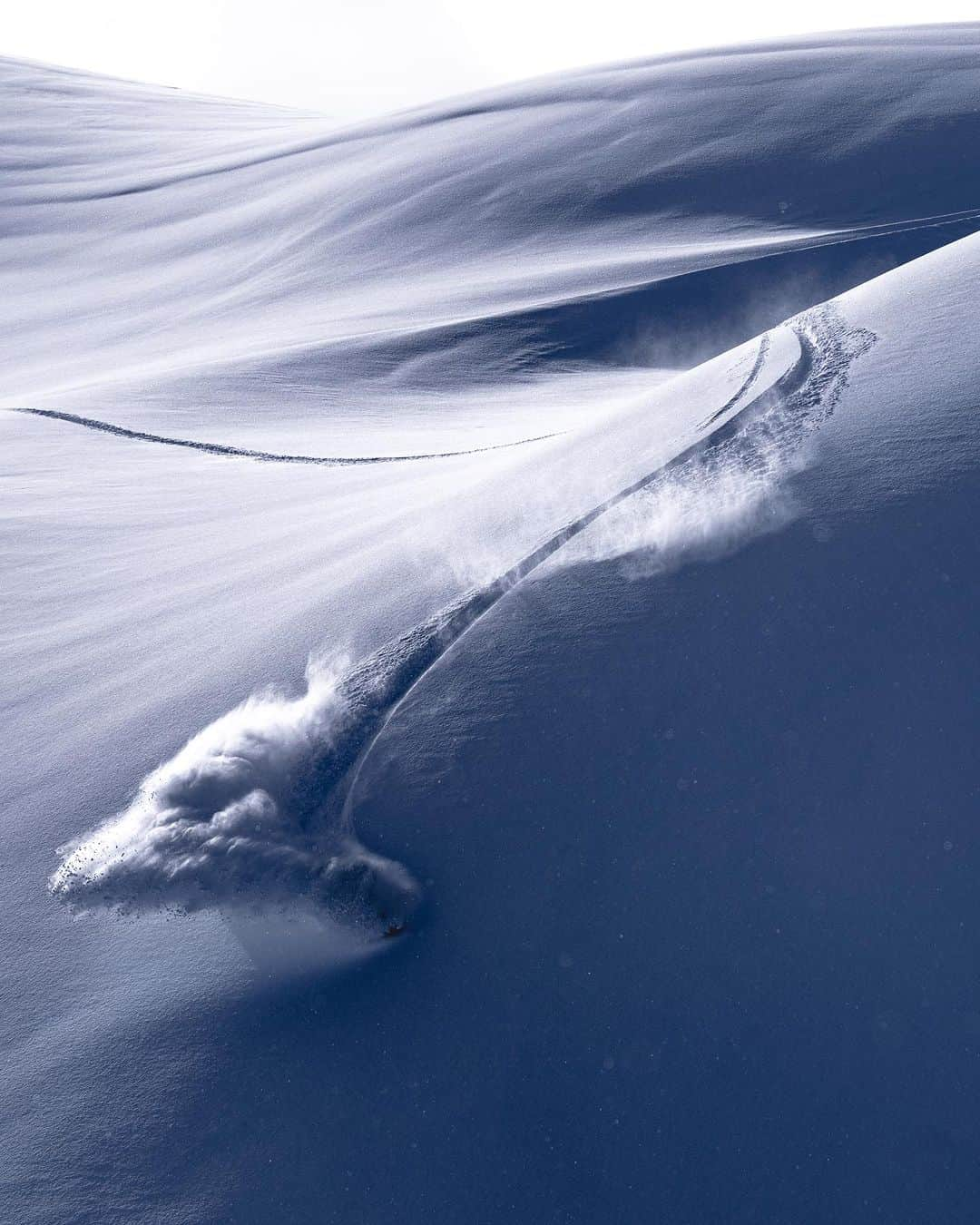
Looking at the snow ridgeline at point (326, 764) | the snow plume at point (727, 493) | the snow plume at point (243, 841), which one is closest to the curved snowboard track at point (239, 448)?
the snow plume at point (727, 493)

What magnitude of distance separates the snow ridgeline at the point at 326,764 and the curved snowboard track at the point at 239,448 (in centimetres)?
155

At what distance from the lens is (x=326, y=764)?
2.29 meters

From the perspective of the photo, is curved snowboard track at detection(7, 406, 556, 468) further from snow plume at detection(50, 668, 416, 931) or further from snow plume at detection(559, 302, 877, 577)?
snow plume at detection(50, 668, 416, 931)

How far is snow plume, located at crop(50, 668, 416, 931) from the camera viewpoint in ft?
6.77

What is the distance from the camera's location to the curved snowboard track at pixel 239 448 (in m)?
4.85

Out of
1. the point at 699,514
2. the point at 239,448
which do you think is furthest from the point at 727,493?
the point at 239,448

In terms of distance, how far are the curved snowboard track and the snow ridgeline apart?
1.55 metres

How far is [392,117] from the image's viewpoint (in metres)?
12.7

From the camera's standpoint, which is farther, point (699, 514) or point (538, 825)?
point (699, 514)

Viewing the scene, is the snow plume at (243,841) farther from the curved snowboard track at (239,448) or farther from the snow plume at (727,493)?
the curved snowboard track at (239,448)

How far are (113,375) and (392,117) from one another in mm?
6550

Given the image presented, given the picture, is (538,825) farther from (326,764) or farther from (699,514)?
(699,514)

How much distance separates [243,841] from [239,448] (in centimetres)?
356

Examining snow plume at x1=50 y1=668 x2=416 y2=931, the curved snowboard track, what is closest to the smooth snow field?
snow plume at x1=50 y1=668 x2=416 y2=931
